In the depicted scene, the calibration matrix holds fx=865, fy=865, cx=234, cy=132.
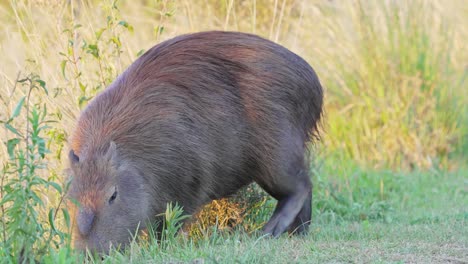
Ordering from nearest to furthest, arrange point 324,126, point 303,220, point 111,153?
point 111,153 → point 303,220 → point 324,126

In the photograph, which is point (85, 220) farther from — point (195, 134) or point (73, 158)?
point (195, 134)

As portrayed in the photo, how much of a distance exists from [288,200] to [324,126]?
1.38 meters

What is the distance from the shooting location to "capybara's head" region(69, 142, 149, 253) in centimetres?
407

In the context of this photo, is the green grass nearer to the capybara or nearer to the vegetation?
the vegetation

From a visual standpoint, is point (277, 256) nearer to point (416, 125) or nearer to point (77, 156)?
point (77, 156)

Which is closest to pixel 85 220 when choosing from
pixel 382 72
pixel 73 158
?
pixel 73 158

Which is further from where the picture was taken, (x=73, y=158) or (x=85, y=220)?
(x=73, y=158)

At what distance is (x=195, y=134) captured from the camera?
4738mm

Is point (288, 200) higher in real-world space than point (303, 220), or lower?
higher

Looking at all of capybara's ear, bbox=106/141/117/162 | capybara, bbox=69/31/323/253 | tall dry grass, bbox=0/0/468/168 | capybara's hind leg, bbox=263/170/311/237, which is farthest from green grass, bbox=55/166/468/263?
tall dry grass, bbox=0/0/468/168

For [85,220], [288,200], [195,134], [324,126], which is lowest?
[288,200]

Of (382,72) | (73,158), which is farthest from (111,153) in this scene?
(382,72)

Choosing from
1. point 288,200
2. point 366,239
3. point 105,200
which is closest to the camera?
point 105,200

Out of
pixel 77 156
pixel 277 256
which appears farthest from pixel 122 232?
pixel 277 256
